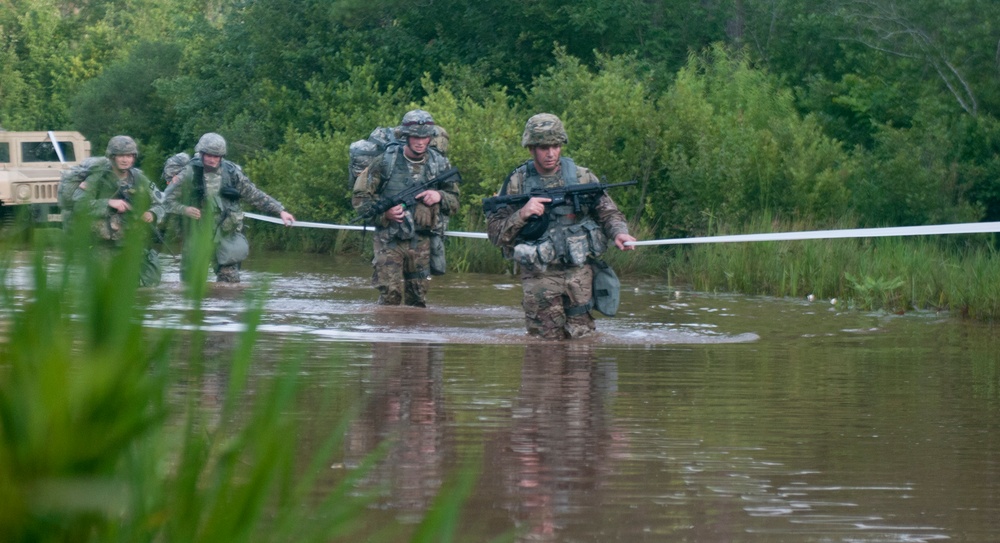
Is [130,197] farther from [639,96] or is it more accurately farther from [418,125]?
[639,96]

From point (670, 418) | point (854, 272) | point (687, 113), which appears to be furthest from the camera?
point (687, 113)

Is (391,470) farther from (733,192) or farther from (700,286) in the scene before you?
(733,192)

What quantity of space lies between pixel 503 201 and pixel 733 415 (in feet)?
12.0

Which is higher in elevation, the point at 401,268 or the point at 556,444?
the point at 401,268

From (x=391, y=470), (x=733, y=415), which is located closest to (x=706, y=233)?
(x=733, y=415)

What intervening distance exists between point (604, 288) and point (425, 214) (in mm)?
2857

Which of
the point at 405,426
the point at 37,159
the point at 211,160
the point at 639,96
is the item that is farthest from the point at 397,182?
the point at 37,159

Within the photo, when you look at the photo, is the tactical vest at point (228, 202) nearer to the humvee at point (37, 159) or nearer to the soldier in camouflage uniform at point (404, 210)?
the soldier in camouflage uniform at point (404, 210)

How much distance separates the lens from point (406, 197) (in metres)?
13.1

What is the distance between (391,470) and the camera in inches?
232

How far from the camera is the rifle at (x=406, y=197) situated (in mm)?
13062

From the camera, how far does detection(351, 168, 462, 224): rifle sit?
13062 mm

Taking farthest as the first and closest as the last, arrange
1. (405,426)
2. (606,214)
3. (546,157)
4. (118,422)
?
(606,214), (546,157), (405,426), (118,422)

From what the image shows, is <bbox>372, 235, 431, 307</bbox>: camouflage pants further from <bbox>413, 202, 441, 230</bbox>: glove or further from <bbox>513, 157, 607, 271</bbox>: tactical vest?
<bbox>513, 157, 607, 271</bbox>: tactical vest
